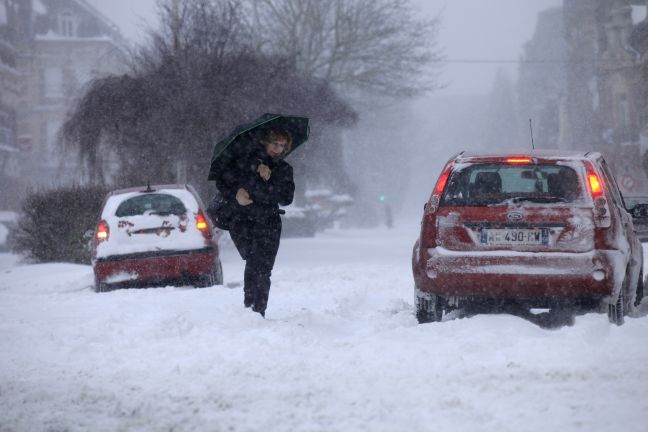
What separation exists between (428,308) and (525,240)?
100cm

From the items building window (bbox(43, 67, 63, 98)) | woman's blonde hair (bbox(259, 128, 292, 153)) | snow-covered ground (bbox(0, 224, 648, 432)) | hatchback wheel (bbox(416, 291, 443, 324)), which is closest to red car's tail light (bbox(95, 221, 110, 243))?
snow-covered ground (bbox(0, 224, 648, 432))

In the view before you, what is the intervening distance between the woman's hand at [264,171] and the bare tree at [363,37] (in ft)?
88.3

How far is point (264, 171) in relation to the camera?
24.8 ft

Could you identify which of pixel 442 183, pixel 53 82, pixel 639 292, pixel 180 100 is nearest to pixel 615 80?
pixel 53 82

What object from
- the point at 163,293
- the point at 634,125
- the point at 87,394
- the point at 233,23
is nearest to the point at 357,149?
the point at 634,125

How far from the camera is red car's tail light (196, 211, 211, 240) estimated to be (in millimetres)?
11562

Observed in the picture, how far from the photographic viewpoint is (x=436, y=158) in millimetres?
131875

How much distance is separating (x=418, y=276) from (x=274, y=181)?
4.69ft

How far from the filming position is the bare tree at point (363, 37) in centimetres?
3444

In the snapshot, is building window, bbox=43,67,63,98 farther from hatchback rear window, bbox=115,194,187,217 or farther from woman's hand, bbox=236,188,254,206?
woman's hand, bbox=236,188,254,206

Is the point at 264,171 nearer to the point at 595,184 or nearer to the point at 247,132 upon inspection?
the point at 247,132

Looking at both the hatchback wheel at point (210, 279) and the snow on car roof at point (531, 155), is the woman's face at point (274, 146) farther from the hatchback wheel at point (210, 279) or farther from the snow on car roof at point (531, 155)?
the hatchback wheel at point (210, 279)

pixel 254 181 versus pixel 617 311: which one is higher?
pixel 254 181

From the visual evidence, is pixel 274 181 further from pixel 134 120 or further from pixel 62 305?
pixel 134 120
